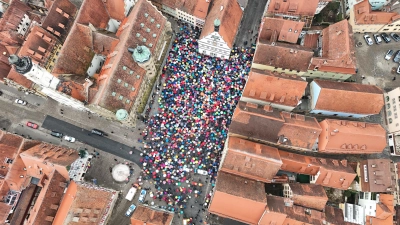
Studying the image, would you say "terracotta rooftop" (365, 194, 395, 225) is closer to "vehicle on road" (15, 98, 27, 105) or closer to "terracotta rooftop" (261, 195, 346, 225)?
"terracotta rooftop" (261, 195, 346, 225)

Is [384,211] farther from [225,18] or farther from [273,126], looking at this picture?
[225,18]

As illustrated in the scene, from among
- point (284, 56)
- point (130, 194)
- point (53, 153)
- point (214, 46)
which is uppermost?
point (284, 56)

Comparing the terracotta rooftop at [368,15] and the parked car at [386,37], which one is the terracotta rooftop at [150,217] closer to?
the terracotta rooftop at [368,15]

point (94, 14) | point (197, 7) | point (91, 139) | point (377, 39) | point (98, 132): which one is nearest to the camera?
point (94, 14)

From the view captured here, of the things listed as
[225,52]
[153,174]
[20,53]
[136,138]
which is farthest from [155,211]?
[20,53]

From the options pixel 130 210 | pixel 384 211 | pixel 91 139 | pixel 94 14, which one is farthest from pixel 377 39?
pixel 91 139

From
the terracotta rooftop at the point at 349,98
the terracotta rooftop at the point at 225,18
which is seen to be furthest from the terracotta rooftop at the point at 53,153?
the terracotta rooftop at the point at 349,98

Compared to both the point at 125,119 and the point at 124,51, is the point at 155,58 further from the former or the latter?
the point at 125,119
